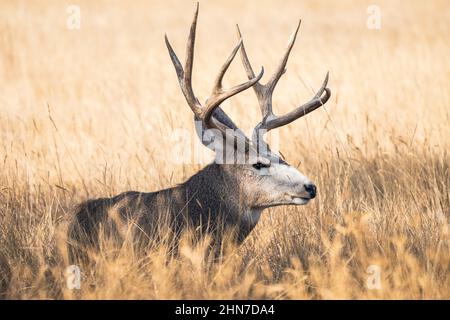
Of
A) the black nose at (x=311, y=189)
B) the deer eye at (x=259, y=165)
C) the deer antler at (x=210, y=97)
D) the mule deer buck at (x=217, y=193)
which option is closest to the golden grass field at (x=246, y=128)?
the mule deer buck at (x=217, y=193)

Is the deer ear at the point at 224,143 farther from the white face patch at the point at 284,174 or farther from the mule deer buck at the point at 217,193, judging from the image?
the white face patch at the point at 284,174

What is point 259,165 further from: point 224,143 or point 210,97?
point 210,97

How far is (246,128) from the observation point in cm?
880

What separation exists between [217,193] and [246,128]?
334 centimetres

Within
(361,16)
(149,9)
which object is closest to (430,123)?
(361,16)

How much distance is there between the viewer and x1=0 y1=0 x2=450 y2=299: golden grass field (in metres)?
4.67

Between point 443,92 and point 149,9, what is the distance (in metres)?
12.6

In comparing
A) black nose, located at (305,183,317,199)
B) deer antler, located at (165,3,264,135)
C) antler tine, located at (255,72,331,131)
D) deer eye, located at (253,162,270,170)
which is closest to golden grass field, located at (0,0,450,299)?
black nose, located at (305,183,317,199)

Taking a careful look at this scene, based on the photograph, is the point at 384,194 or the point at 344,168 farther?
the point at 344,168

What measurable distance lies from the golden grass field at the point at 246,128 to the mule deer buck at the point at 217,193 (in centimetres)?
22

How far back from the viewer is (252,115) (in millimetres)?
9367

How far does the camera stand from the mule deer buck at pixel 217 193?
5293 millimetres

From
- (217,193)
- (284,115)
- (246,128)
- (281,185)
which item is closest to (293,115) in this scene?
(284,115)
